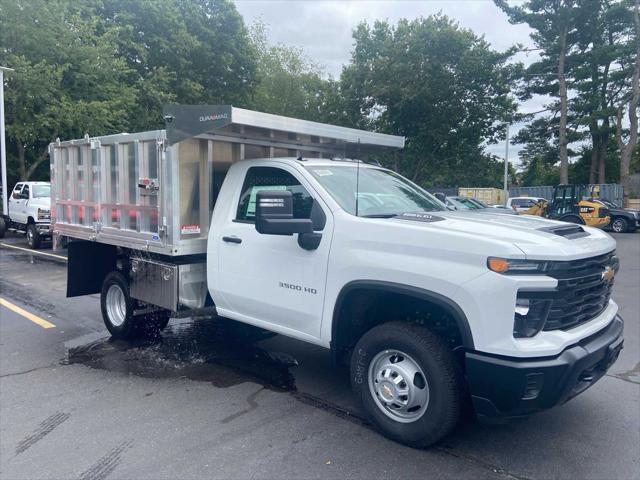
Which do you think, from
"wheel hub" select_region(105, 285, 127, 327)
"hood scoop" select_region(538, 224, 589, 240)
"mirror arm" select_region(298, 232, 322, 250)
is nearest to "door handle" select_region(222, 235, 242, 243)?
"mirror arm" select_region(298, 232, 322, 250)

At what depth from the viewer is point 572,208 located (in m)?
20.6

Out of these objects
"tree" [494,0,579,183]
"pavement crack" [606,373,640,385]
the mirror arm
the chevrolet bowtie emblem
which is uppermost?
"tree" [494,0,579,183]

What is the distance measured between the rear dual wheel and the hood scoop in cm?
451

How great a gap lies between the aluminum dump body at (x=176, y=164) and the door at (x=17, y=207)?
1228 cm

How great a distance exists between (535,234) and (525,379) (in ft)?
3.06

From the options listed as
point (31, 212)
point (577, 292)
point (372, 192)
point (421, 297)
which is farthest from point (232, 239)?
point (31, 212)

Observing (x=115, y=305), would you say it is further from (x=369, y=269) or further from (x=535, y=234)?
(x=535, y=234)

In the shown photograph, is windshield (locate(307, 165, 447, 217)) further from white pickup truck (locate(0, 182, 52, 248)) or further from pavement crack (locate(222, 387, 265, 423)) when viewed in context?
white pickup truck (locate(0, 182, 52, 248))

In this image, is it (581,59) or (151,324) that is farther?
(581,59)

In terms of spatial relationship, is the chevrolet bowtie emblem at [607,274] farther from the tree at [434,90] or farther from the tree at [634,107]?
Result: the tree at [634,107]

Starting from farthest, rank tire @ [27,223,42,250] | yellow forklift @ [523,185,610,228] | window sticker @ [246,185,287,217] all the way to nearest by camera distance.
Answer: yellow forklift @ [523,185,610,228] < tire @ [27,223,42,250] < window sticker @ [246,185,287,217]

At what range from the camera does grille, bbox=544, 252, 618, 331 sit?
3.30 meters

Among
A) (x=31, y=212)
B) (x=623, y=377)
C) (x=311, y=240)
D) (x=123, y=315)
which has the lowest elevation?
(x=623, y=377)

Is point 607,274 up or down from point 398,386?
up
